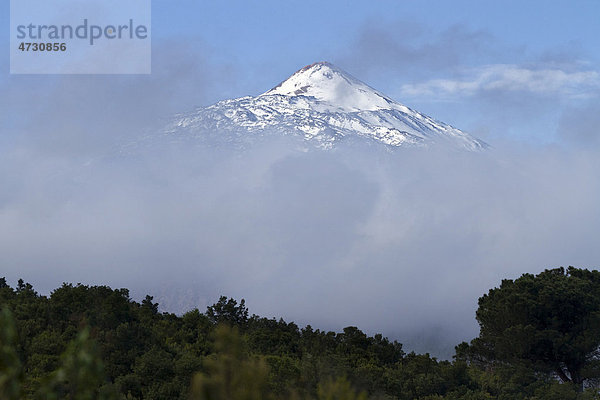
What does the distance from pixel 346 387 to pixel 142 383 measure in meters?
20.9

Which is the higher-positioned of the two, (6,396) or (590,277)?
(590,277)

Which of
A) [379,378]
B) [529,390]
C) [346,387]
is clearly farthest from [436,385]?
[346,387]

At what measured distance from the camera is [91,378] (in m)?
5.54

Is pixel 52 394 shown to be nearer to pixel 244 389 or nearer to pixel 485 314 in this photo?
pixel 244 389

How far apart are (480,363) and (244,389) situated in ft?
118

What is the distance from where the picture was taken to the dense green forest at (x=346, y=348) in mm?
25188

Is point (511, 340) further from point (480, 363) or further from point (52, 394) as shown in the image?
point (52, 394)

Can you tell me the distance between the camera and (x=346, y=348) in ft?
123

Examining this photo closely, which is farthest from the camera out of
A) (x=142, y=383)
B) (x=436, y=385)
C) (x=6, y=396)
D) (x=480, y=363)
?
(x=480, y=363)

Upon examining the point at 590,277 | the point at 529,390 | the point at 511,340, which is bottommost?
the point at 529,390

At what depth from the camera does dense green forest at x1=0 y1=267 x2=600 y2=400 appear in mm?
25188

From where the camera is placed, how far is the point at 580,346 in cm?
3559

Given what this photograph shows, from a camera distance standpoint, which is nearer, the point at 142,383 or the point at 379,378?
the point at 142,383

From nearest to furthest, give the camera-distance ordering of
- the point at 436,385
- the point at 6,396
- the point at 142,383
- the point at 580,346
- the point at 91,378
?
1. the point at 6,396
2. the point at 91,378
3. the point at 142,383
4. the point at 436,385
5. the point at 580,346
